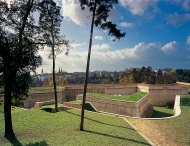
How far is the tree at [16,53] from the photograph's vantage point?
7641 mm

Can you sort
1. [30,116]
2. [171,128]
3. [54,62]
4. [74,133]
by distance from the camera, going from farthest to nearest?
[54,62], [30,116], [171,128], [74,133]

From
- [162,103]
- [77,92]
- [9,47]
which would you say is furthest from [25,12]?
[162,103]

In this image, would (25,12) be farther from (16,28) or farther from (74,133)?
(74,133)

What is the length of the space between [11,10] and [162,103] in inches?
1057

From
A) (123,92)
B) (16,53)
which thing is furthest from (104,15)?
(123,92)

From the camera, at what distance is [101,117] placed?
41.9 ft

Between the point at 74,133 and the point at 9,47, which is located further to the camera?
the point at 74,133

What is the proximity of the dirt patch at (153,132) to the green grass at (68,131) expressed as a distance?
703 millimetres

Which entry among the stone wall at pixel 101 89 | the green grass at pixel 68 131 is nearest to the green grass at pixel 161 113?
the stone wall at pixel 101 89

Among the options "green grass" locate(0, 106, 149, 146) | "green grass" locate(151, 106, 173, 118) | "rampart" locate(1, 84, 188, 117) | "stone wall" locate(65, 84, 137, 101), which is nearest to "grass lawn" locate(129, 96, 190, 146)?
"green grass" locate(0, 106, 149, 146)

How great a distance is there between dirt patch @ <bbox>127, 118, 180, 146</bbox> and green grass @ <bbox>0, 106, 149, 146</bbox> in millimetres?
703

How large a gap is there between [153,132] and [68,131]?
529 cm

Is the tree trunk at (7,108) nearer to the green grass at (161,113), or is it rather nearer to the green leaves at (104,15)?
the green leaves at (104,15)

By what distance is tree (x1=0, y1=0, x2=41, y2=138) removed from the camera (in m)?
7.64
